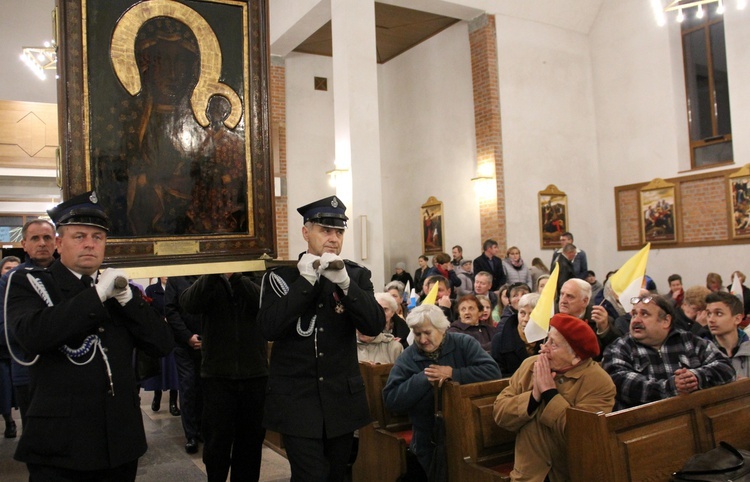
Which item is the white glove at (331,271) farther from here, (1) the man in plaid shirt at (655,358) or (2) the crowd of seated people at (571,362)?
(1) the man in plaid shirt at (655,358)

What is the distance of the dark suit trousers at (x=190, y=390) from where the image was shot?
5453 millimetres

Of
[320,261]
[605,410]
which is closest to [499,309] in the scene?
[605,410]

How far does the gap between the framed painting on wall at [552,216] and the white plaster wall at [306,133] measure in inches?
172

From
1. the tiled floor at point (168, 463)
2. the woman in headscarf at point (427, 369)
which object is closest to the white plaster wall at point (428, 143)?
the tiled floor at point (168, 463)

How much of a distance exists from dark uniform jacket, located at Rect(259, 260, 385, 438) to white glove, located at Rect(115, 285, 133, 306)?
0.58 meters

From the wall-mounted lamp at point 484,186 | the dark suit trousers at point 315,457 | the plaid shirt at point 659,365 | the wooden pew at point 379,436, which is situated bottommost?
the wooden pew at point 379,436

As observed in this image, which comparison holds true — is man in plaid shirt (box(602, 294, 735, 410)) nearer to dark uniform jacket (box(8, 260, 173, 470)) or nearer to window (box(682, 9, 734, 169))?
dark uniform jacket (box(8, 260, 173, 470))

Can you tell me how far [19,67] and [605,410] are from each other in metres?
13.6

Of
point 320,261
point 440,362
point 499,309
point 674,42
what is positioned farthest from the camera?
point 674,42

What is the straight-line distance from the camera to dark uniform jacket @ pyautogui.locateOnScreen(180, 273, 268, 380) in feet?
11.9

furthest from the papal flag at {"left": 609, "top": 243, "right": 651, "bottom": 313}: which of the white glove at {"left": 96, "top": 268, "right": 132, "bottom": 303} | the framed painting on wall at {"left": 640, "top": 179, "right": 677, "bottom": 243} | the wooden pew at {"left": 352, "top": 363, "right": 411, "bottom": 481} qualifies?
the framed painting on wall at {"left": 640, "top": 179, "right": 677, "bottom": 243}

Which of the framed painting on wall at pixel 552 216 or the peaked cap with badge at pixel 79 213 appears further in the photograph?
the framed painting on wall at pixel 552 216

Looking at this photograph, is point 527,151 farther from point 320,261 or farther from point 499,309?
point 320,261

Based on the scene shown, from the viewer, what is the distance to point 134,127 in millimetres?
2844
